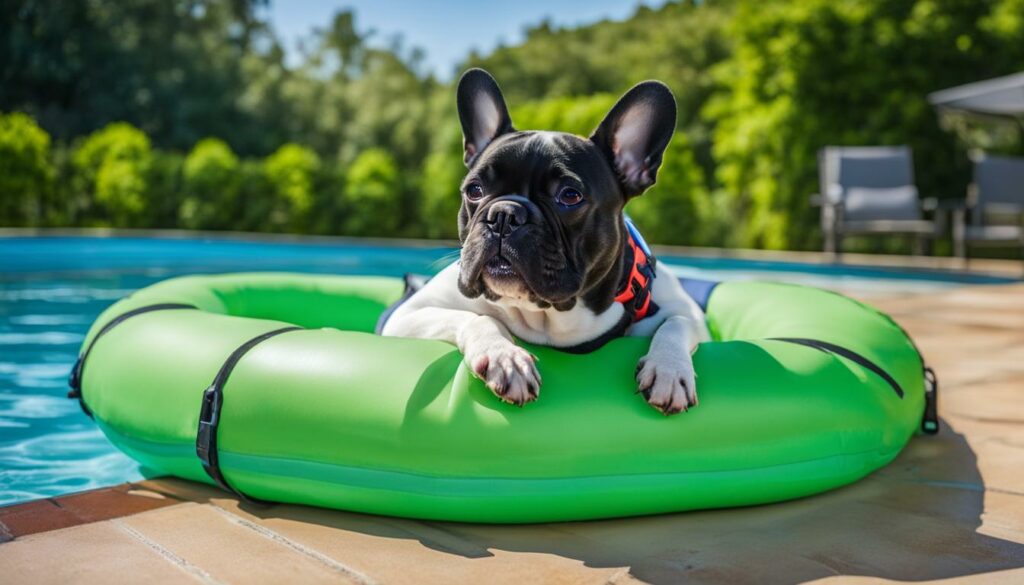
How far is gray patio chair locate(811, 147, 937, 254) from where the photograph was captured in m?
11.9

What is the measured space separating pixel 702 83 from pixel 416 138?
10.5 metres

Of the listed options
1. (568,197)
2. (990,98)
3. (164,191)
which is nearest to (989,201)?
(990,98)

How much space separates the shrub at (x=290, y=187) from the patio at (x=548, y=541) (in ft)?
54.7

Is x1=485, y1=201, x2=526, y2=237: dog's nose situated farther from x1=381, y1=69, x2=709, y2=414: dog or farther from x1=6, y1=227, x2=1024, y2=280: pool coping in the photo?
x1=6, y1=227, x2=1024, y2=280: pool coping

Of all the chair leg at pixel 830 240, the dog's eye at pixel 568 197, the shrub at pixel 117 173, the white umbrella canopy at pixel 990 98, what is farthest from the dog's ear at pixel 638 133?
the shrub at pixel 117 173

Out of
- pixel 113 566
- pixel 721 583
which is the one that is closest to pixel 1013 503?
pixel 721 583

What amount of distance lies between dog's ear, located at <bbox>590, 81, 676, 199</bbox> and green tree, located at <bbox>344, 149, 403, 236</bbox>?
16.0 m

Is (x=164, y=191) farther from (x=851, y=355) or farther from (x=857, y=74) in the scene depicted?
(x=851, y=355)

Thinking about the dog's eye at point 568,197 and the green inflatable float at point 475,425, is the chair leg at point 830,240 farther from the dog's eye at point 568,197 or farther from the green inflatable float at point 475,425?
the dog's eye at point 568,197

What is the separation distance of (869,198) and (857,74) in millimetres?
3088

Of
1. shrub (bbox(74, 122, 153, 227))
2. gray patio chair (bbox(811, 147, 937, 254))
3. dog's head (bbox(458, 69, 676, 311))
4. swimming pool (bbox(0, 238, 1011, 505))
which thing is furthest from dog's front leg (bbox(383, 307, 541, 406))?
shrub (bbox(74, 122, 153, 227))

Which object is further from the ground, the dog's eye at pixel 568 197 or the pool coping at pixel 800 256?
the dog's eye at pixel 568 197

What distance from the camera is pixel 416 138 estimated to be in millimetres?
30953

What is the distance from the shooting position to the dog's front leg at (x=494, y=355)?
2316mm
